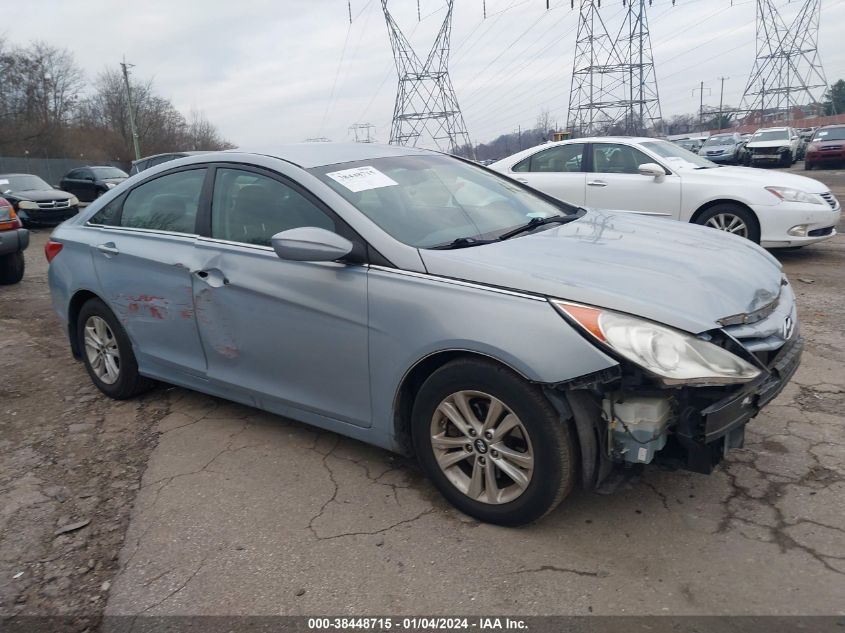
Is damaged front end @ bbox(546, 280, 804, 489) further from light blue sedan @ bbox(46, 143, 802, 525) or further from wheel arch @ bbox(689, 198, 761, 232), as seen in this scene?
wheel arch @ bbox(689, 198, 761, 232)

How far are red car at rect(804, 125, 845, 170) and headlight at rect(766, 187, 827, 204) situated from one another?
19.1 metres

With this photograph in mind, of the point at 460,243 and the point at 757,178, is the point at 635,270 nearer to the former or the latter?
the point at 460,243

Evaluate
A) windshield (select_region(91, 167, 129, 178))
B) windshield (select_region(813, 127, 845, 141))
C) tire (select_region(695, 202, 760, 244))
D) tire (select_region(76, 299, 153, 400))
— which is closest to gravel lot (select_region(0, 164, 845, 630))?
tire (select_region(76, 299, 153, 400))

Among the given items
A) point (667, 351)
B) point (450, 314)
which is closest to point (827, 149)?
point (667, 351)

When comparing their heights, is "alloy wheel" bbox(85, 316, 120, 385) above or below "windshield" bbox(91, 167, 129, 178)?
below

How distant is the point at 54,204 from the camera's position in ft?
52.9

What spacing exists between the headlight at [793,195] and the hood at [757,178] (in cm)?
6

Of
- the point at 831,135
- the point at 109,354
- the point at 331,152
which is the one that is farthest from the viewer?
the point at 831,135

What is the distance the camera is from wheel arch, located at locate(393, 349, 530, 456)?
272 centimetres

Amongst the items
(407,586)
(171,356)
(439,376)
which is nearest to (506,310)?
(439,376)

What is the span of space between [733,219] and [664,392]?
589 cm

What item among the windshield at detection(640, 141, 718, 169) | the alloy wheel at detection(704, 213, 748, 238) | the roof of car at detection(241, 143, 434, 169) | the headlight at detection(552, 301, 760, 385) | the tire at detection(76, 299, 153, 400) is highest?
the roof of car at detection(241, 143, 434, 169)

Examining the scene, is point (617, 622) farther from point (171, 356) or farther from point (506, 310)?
point (171, 356)

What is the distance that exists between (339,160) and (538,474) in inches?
78.0
